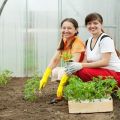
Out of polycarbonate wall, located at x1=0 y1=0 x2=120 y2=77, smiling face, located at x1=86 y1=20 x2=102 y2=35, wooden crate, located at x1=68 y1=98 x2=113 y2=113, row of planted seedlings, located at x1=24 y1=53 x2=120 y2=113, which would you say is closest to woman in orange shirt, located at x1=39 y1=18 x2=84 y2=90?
smiling face, located at x1=86 y1=20 x2=102 y2=35

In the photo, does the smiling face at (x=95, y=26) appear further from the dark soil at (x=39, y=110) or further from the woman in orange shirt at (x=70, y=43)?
the dark soil at (x=39, y=110)

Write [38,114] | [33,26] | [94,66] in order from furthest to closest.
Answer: [33,26] → [94,66] → [38,114]

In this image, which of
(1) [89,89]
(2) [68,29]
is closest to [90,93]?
(1) [89,89]

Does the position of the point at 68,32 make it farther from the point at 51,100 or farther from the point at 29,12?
the point at 29,12

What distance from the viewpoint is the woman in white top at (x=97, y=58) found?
15.4 ft

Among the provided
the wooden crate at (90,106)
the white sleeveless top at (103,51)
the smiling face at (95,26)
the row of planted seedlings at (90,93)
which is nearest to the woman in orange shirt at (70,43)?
the white sleeveless top at (103,51)

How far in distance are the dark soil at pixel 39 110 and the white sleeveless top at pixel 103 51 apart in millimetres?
447

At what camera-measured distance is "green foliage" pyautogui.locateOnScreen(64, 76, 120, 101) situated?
14.1ft

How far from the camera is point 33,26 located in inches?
322

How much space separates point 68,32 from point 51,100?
84cm

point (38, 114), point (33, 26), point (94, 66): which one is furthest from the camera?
point (33, 26)

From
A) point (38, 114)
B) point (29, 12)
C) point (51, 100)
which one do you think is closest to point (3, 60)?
point (29, 12)

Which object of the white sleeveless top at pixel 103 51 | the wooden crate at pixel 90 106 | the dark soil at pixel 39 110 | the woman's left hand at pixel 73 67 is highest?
the white sleeveless top at pixel 103 51

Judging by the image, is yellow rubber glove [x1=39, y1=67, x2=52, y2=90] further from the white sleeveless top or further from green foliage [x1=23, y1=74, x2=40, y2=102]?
the white sleeveless top
